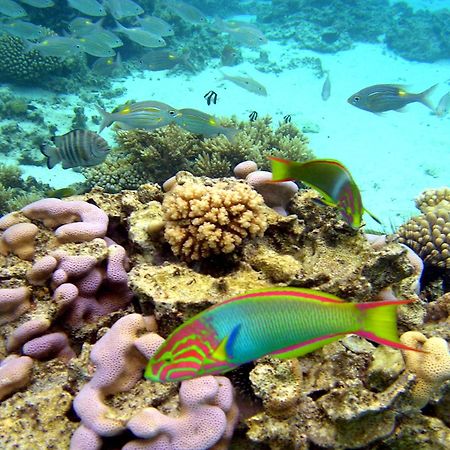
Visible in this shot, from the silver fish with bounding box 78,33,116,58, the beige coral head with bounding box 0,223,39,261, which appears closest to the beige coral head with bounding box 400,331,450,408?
the beige coral head with bounding box 0,223,39,261

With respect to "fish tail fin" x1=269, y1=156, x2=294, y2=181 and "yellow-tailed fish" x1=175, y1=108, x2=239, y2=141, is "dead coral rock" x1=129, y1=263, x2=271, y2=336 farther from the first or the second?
"yellow-tailed fish" x1=175, y1=108, x2=239, y2=141

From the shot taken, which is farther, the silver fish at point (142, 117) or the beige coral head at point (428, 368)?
the silver fish at point (142, 117)

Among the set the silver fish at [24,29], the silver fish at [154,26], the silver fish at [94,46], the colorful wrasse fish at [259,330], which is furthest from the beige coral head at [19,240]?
the silver fish at [154,26]

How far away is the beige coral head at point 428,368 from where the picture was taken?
2.37 metres

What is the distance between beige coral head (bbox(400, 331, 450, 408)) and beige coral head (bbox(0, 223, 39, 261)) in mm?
2911

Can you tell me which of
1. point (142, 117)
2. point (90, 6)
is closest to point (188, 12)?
point (90, 6)

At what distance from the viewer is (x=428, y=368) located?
2395mm

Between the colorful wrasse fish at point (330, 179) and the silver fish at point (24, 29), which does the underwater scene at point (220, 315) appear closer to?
the colorful wrasse fish at point (330, 179)

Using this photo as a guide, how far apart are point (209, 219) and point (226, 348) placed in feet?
5.29

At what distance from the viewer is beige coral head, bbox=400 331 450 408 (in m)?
2.37

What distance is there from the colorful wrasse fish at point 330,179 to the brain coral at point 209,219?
405mm

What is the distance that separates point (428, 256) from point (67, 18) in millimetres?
16470

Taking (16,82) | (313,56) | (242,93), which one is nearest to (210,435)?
(16,82)

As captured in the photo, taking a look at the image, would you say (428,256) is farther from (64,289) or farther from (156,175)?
(156,175)
